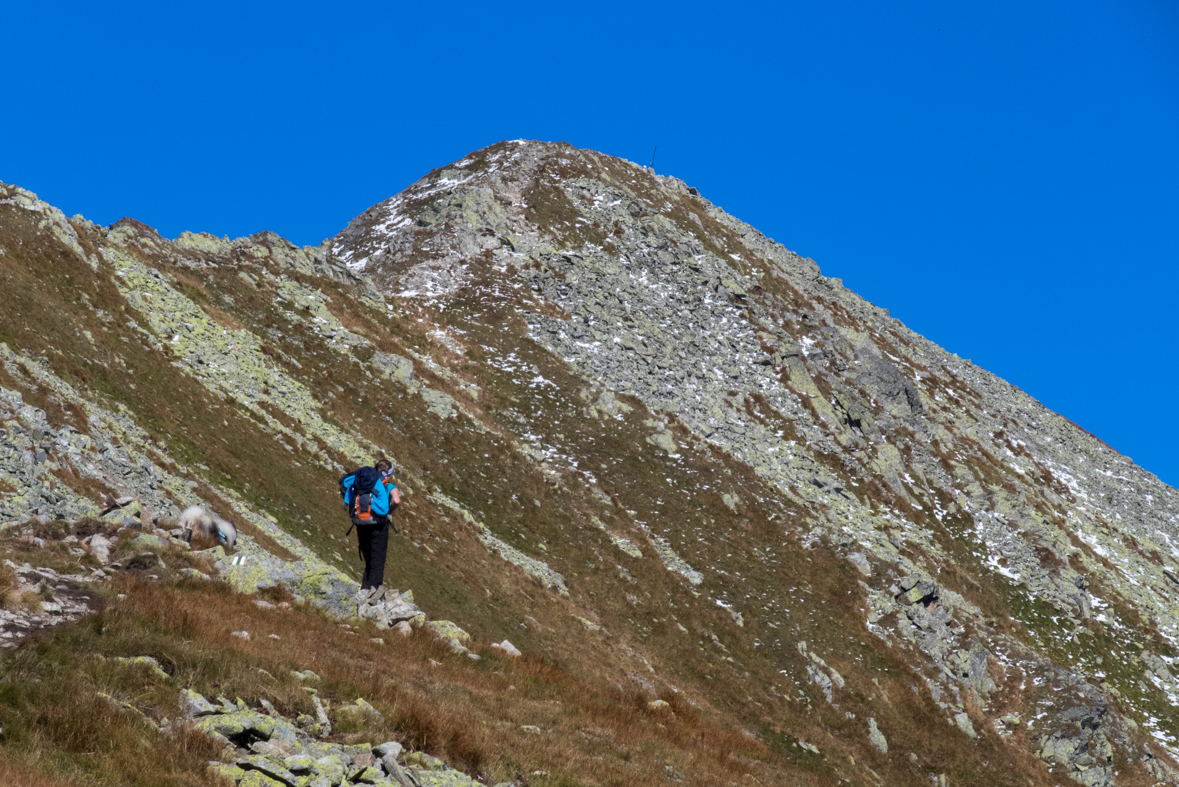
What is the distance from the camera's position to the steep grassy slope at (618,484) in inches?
977

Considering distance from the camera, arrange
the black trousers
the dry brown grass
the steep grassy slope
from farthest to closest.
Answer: the steep grassy slope → the black trousers → the dry brown grass

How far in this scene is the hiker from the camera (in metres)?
16.8

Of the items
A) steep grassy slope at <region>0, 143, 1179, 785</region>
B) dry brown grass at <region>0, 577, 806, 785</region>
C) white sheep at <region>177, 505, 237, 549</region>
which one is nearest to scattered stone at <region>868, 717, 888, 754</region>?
steep grassy slope at <region>0, 143, 1179, 785</region>

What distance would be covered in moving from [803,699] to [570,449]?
59.2 feet

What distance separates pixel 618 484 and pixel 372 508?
2985cm

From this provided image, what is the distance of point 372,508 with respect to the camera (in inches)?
662

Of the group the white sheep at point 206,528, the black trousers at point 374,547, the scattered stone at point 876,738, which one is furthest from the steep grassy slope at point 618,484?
the white sheep at point 206,528

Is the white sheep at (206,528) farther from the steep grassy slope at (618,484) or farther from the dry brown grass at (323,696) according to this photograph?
the dry brown grass at (323,696)

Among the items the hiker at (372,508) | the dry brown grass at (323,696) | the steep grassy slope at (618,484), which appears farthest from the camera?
the steep grassy slope at (618,484)

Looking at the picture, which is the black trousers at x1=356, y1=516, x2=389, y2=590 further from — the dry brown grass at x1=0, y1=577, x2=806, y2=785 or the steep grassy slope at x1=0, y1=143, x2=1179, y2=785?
the dry brown grass at x1=0, y1=577, x2=806, y2=785

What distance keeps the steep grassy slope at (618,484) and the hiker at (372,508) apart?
82cm

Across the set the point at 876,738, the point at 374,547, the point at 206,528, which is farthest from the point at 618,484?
the point at 374,547

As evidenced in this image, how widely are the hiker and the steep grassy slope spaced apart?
32.5 inches

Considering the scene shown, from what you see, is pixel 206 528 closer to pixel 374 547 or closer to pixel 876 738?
pixel 374 547
